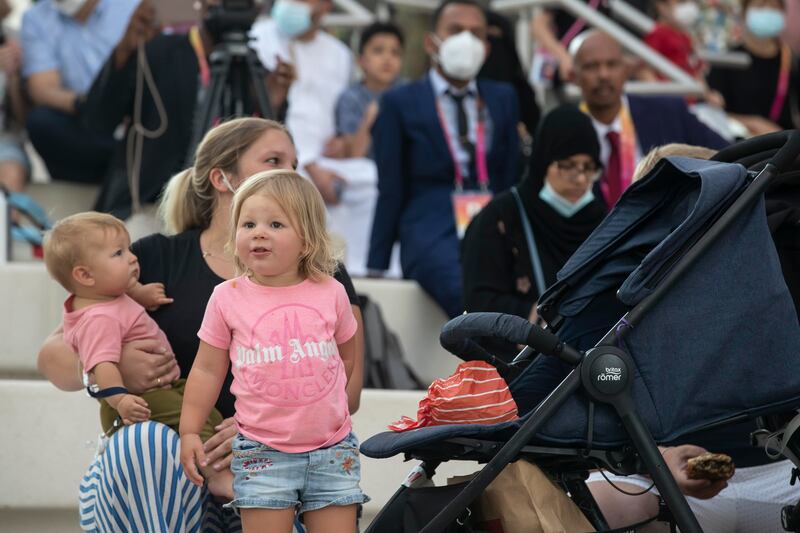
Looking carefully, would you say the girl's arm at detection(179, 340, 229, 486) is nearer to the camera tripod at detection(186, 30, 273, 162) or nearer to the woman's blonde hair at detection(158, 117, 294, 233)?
the woman's blonde hair at detection(158, 117, 294, 233)

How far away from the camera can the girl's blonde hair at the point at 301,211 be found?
3.26m

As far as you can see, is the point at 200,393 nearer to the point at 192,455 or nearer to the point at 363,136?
the point at 192,455

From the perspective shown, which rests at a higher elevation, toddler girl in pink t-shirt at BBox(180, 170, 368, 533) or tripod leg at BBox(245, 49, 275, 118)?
tripod leg at BBox(245, 49, 275, 118)

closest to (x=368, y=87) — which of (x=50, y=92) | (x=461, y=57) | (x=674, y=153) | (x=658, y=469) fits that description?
(x=461, y=57)

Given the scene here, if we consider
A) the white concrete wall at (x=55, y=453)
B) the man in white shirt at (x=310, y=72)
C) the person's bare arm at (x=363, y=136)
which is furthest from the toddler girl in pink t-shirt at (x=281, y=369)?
the person's bare arm at (x=363, y=136)

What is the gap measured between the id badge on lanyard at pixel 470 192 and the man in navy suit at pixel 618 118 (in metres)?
0.45

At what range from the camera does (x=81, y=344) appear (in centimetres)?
350

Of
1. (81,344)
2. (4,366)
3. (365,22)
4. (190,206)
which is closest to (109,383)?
(81,344)

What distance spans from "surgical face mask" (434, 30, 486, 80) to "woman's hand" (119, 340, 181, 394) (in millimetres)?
3051

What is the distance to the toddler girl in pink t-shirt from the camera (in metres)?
3.18

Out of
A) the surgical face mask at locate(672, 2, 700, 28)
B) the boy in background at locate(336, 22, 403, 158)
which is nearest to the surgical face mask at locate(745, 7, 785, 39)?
the surgical face mask at locate(672, 2, 700, 28)

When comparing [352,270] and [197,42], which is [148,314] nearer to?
[197,42]

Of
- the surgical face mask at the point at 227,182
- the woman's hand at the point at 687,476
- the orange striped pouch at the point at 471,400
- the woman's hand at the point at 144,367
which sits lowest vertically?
the woman's hand at the point at 687,476

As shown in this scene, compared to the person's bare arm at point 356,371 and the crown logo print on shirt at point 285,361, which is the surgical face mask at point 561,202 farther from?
the crown logo print on shirt at point 285,361
